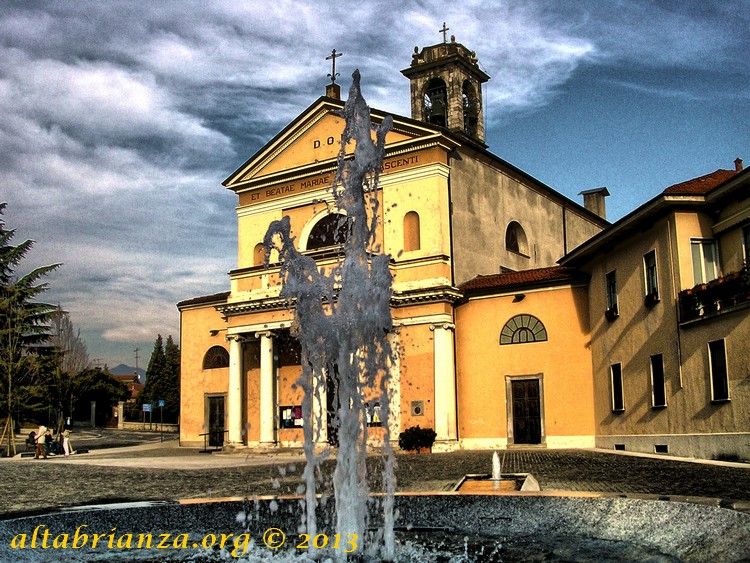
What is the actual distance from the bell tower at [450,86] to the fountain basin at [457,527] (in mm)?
31894

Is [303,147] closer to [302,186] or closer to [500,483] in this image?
[302,186]

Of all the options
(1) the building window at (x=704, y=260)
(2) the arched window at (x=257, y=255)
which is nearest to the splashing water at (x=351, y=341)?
(1) the building window at (x=704, y=260)

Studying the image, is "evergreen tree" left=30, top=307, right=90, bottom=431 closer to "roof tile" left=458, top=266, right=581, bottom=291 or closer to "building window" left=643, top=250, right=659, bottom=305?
"roof tile" left=458, top=266, right=581, bottom=291

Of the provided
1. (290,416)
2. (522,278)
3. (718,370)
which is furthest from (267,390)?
(718,370)

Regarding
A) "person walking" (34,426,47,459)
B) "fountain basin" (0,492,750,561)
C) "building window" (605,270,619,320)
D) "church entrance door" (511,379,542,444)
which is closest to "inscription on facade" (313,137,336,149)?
"church entrance door" (511,379,542,444)

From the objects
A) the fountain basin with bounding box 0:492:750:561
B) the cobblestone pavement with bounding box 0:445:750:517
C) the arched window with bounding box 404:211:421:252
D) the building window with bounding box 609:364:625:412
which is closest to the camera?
the fountain basin with bounding box 0:492:750:561

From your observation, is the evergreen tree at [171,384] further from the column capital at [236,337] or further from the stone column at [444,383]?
the stone column at [444,383]

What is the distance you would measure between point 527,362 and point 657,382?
635 cm

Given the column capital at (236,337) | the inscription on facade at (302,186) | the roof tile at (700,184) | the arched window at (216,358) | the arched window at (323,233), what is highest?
the inscription on facade at (302,186)

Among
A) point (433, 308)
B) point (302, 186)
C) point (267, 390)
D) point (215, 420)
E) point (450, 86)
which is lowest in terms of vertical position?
point (215, 420)

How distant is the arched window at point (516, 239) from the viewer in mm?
33031

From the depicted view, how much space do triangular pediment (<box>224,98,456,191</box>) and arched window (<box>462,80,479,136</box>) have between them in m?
9.85

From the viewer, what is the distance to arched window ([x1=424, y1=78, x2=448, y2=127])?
37.4 metres

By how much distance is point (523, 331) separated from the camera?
26766 mm
